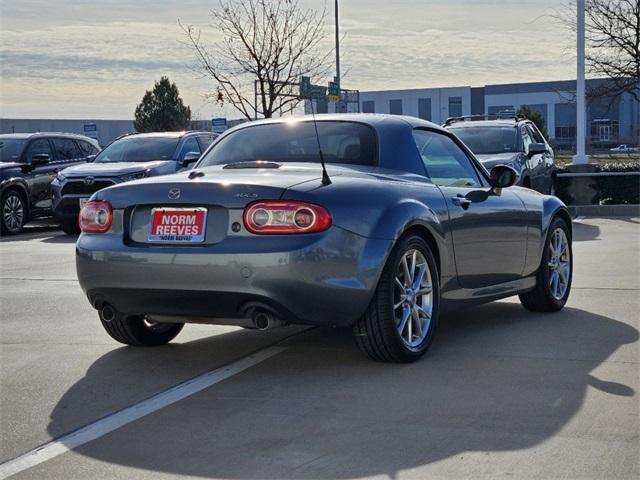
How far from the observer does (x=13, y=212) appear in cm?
1838

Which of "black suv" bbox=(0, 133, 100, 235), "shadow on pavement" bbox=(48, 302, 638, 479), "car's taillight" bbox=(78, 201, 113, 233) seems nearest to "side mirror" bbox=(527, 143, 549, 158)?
"black suv" bbox=(0, 133, 100, 235)

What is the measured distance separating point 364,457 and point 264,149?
3.01m

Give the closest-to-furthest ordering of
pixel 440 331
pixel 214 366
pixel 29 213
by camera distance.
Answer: pixel 214 366 → pixel 440 331 → pixel 29 213

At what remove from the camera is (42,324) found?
26.5ft

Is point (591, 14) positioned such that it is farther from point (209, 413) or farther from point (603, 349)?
point (209, 413)

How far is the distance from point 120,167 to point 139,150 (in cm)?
97

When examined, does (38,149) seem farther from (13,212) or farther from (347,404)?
(347,404)

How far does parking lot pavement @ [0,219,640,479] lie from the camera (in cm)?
448

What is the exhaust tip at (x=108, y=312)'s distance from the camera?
639 cm

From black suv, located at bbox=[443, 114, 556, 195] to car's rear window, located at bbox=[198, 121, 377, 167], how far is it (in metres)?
9.32

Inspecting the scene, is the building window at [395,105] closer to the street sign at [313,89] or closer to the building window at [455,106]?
the building window at [455,106]

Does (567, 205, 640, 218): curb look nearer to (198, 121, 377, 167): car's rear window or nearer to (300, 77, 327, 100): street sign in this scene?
(300, 77, 327, 100): street sign

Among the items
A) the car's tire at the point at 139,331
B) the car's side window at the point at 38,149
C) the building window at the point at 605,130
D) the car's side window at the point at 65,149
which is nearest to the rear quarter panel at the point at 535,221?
the car's tire at the point at 139,331

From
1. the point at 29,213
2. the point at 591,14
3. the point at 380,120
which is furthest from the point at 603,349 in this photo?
the point at 591,14
